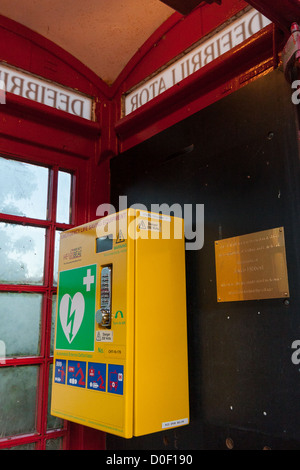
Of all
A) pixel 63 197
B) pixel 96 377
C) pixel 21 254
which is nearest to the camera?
pixel 96 377

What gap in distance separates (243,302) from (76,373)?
2.24 ft

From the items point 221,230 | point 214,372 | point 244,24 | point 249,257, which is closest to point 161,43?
point 244,24

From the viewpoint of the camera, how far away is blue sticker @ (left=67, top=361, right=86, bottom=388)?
1.48 meters

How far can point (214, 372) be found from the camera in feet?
4.61

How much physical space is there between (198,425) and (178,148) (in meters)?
1.08

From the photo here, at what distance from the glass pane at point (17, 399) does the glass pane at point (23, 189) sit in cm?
68

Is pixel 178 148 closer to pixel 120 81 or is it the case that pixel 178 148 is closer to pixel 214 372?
pixel 120 81

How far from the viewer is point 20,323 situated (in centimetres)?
172

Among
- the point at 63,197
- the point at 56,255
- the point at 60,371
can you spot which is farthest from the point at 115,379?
the point at 63,197

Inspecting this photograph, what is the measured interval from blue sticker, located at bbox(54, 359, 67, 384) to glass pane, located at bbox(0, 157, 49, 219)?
659mm

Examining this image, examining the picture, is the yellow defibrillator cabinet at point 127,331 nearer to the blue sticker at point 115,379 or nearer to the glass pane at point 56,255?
the blue sticker at point 115,379

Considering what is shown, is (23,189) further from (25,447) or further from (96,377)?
(25,447)

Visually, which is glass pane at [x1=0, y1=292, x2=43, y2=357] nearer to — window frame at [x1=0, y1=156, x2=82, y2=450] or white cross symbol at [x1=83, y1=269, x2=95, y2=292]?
window frame at [x1=0, y1=156, x2=82, y2=450]

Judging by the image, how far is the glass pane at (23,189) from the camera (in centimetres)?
179
